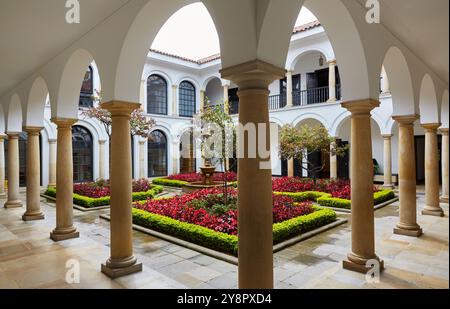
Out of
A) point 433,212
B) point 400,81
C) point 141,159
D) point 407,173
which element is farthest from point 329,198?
point 141,159

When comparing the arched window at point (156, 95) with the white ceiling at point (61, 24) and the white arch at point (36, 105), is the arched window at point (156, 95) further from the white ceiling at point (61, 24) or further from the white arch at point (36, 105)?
the white ceiling at point (61, 24)

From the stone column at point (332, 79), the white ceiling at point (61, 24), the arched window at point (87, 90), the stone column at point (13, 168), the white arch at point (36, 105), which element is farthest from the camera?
the arched window at point (87, 90)

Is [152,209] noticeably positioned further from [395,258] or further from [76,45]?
Result: [395,258]

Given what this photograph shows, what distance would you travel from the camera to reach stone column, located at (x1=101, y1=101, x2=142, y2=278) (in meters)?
4.93

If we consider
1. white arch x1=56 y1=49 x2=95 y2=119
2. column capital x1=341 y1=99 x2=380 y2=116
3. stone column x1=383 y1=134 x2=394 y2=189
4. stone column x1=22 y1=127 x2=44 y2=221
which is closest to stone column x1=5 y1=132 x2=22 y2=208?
stone column x1=22 y1=127 x2=44 y2=221

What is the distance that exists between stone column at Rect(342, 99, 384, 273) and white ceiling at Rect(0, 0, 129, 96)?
4135 mm

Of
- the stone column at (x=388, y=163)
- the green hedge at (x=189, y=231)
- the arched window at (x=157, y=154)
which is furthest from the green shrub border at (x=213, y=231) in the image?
the arched window at (x=157, y=154)

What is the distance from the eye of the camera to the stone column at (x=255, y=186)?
315 cm

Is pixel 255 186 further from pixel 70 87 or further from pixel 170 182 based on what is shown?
pixel 170 182

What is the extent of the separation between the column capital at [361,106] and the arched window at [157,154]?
17551mm

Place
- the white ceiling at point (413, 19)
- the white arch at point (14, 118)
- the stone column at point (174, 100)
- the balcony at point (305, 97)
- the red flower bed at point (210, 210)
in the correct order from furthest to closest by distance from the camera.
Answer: the stone column at point (174, 100) < the balcony at point (305, 97) < the white arch at point (14, 118) < the red flower bed at point (210, 210) < the white ceiling at point (413, 19)

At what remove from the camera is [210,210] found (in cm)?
864

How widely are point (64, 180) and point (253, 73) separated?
18.4 ft
